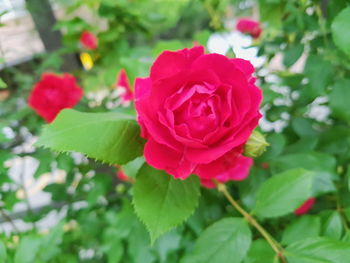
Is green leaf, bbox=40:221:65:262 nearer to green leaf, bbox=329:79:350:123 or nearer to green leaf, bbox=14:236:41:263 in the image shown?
green leaf, bbox=14:236:41:263

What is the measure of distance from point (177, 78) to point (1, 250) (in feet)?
0.98

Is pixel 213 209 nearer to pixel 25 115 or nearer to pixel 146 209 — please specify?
pixel 146 209

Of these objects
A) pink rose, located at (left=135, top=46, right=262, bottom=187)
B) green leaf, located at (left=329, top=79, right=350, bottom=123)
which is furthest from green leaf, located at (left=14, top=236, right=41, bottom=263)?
green leaf, located at (left=329, top=79, right=350, bottom=123)

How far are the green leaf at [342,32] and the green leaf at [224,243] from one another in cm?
24

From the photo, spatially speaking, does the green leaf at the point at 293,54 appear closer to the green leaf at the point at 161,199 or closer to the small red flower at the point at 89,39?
the green leaf at the point at 161,199

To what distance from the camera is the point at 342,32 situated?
37 cm

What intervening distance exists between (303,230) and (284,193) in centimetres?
6

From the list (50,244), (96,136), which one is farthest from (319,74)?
(50,244)

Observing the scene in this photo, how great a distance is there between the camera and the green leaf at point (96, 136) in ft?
1.04

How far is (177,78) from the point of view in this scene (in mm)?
314

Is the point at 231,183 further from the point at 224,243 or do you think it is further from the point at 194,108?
the point at 194,108

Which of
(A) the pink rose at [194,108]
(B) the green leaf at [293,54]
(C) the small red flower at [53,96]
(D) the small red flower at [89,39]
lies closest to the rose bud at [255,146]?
(A) the pink rose at [194,108]

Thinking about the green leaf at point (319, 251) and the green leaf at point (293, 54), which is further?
the green leaf at point (293, 54)

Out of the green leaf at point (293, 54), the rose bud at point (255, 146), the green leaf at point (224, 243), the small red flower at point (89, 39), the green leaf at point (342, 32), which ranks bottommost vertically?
the green leaf at point (224, 243)
